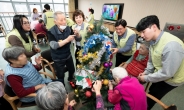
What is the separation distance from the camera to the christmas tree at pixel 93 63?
97 cm

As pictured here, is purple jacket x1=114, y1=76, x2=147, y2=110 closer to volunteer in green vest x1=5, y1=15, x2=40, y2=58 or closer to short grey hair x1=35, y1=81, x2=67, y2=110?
short grey hair x1=35, y1=81, x2=67, y2=110

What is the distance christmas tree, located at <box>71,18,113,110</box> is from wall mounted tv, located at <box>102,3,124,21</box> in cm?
354

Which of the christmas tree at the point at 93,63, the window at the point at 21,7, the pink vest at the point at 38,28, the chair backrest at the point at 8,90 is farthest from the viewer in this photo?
the window at the point at 21,7

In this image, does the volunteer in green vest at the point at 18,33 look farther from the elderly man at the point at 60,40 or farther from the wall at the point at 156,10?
the wall at the point at 156,10

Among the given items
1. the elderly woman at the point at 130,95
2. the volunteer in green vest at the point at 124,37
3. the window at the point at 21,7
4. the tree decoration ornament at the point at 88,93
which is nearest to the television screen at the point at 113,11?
the volunteer in green vest at the point at 124,37

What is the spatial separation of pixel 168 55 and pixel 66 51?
130cm

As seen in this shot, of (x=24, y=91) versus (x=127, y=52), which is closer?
(x=24, y=91)

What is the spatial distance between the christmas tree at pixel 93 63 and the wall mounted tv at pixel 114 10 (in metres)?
3.54

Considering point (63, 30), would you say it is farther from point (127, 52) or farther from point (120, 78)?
point (127, 52)

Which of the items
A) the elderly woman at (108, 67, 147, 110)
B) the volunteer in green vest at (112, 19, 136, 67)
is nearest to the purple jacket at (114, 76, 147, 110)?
the elderly woman at (108, 67, 147, 110)

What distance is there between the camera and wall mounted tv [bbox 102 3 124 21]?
13.3 feet

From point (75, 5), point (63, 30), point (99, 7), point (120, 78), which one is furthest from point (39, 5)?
point (120, 78)

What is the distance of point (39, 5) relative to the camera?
6.75 meters

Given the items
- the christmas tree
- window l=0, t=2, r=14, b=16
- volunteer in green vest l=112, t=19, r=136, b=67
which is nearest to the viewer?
the christmas tree
